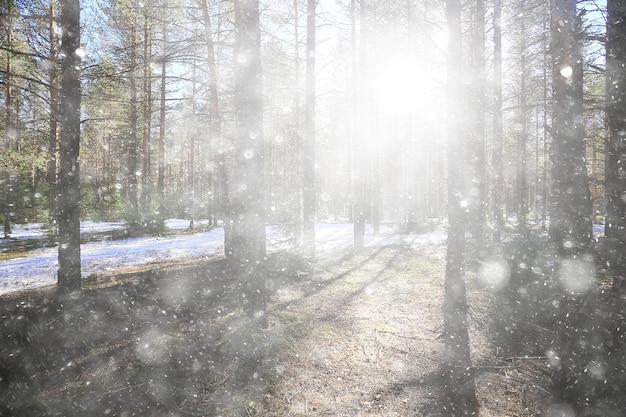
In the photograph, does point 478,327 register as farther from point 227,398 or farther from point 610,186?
point 227,398

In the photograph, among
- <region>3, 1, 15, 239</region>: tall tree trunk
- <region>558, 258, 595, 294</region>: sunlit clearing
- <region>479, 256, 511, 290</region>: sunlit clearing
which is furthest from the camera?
<region>3, 1, 15, 239</region>: tall tree trunk

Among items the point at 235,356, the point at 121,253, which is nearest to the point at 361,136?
the point at 121,253

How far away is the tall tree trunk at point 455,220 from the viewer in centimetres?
450

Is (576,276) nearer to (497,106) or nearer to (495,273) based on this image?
(495,273)

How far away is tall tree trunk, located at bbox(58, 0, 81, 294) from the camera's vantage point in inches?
248

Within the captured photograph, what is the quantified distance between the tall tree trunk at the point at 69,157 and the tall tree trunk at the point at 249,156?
382 centimetres

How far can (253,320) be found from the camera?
16.9ft

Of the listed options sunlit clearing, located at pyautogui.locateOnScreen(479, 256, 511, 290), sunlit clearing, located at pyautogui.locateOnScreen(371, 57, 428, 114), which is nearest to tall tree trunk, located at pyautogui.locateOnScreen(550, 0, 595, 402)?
sunlit clearing, located at pyautogui.locateOnScreen(479, 256, 511, 290)

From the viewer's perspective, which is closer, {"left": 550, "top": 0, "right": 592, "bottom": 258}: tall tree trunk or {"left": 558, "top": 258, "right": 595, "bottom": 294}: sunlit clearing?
{"left": 558, "top": 258, "right": 595, "bottom": 294}: sunlit clearing

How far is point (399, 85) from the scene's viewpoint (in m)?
15.2

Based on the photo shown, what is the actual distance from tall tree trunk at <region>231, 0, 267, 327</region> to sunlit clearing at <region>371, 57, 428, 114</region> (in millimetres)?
10598

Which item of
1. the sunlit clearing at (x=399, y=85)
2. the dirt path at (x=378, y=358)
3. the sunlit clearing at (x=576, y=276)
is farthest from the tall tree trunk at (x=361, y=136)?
the sunlit clearing at (x=576, y=276)

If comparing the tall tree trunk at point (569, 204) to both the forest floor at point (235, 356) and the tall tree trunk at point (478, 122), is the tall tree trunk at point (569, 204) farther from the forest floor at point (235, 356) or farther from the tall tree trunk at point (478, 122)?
the tall tree trunk at point (478, 122)

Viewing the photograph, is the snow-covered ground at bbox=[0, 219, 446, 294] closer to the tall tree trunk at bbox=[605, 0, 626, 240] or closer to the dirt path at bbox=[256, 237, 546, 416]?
the dirt path at bbox=[256, 237, 546, 416]
